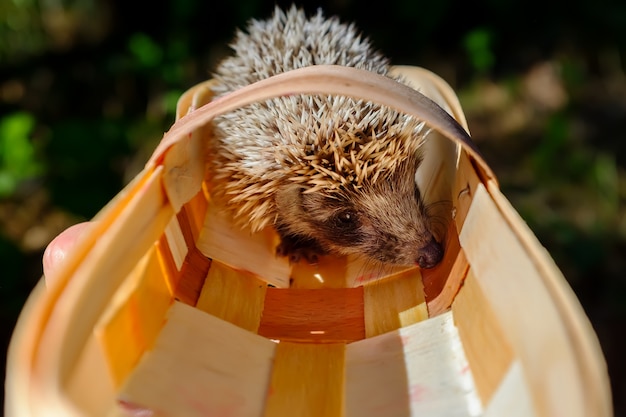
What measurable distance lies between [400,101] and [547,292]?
1.30 ft

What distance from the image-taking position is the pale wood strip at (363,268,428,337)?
1.51 meters

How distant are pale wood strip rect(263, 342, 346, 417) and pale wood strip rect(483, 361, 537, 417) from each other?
341mm

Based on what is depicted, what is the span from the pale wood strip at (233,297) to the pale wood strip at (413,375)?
24cm

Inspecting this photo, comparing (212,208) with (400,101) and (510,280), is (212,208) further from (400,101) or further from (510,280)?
(510,280)

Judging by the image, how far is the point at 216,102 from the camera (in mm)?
1141

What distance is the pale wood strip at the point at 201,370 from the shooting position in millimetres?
1141

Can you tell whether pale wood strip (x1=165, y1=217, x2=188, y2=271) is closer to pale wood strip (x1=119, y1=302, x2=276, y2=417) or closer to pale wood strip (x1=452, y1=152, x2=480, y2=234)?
pale wood strip (x1=119, y1=302, x2=276, y2=417)

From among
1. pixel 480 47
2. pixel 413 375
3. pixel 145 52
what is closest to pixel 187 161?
pixel 413 375

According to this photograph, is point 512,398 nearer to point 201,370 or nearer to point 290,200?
point 201,370

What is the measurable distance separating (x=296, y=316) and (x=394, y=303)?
0.24 metres

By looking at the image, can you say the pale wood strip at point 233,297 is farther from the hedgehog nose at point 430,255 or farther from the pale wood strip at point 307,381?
the hedgehog nose at point 430,255

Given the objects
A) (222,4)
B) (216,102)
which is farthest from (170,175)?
(222,4)

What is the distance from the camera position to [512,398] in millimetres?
1009

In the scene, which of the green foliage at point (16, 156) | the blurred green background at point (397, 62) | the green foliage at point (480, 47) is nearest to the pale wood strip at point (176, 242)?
the blurred green background at point (397, 62)
